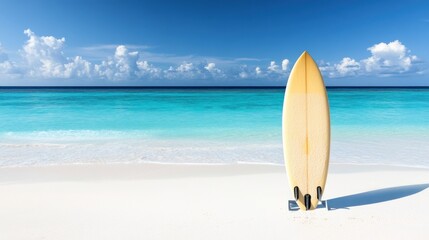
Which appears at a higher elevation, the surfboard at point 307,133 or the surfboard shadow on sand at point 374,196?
the surfboard at point 307,133

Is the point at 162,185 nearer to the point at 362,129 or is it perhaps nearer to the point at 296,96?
the point at 296,96

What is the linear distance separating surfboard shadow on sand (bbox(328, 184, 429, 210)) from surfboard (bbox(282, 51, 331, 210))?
0.28 m

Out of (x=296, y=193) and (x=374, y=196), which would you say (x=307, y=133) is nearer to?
(x=296, y=193)

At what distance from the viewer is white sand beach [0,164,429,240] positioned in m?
3.38

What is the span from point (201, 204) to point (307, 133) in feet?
4.65

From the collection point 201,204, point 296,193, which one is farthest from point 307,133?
point 201,204

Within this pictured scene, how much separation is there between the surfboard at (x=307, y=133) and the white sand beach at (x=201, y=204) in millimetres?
345

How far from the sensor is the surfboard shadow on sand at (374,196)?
4.09 m

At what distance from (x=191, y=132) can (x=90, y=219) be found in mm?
7336

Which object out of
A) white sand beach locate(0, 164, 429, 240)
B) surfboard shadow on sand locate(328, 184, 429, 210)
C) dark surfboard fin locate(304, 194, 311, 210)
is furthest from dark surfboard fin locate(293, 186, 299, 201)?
surfboard shadow on sand locate(328, 184, 429, 210)

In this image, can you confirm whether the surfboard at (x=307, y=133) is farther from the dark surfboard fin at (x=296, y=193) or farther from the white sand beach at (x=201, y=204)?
the white sand beach at (x=201, y=204)

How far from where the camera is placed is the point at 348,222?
3549mm

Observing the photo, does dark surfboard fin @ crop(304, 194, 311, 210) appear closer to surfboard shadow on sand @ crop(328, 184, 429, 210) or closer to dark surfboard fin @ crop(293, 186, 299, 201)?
dark surfboard fin @ crop(293, 186, 299, 201)

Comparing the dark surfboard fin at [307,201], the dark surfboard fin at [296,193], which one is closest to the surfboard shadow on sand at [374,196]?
the dark surfboard fin at [307,201]
